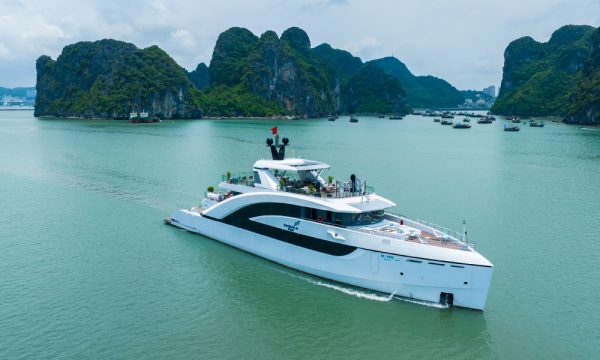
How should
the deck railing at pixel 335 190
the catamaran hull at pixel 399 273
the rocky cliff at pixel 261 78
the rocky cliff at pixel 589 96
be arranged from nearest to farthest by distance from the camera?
the catamaran hull at pixel 399 273 < the deck railing at pixel 335 190 < the rocky cliff at pixel 589 96 < the rocky cliff at pixel 261 78

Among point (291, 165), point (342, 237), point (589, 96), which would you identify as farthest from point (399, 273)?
point (589, 96)

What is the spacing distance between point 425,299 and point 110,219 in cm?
2015

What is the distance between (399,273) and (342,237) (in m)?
2.50

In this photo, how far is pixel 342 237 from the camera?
1811 cm

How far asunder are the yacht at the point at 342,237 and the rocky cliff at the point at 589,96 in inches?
4932

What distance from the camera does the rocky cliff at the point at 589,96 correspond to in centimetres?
12262

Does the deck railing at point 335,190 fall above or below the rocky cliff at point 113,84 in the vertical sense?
below

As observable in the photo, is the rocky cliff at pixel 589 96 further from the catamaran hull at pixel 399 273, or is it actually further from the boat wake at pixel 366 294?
the boat wake at pixel 366 294

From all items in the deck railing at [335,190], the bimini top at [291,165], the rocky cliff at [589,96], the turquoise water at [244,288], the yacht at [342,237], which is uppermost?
the rocky cliff at [589,96]

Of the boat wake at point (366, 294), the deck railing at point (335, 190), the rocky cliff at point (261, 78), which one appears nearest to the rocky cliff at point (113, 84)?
the rocky cliff at point (261, 78)

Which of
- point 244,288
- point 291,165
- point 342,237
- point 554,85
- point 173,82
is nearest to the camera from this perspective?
point 342,237

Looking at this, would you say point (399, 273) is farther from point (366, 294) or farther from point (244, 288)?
point (244, 288)

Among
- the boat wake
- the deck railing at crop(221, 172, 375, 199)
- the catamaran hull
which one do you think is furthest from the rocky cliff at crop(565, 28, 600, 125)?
the boat wake

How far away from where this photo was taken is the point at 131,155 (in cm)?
5909
